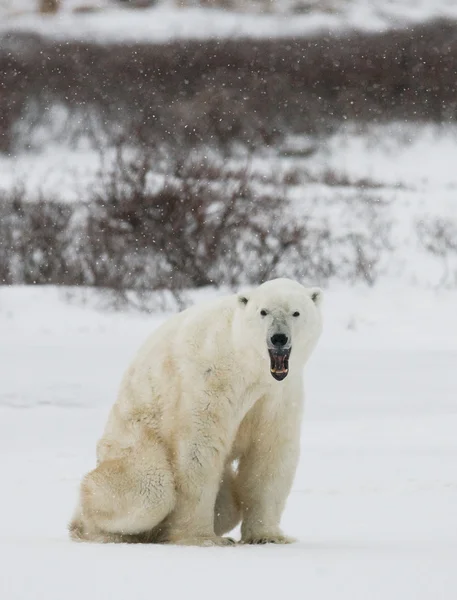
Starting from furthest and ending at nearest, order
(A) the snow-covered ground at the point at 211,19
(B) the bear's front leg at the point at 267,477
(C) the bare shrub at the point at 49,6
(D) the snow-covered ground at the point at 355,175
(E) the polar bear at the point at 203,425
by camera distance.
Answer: (C) the bare shrub at the point at 49,6 → (A) the snow-covered ground at the point at 211,19 → (D) the snow-covered ground at the point at 355,175 → (B) the bear's front leg at the point at 267,477 → (E) the polar bear at the point at 203,425

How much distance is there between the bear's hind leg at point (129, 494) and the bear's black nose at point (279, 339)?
1.52ft

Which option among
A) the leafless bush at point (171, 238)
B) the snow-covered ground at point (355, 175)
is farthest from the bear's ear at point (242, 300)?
the snow-covered ground at point (355, 175)

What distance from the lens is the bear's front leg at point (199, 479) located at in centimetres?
289

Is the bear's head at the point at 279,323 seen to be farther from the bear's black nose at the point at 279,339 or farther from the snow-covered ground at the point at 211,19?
the snow-covered ground at the point at 211,19

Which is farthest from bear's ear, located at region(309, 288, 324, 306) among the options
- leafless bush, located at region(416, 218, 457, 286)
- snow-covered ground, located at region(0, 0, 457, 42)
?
snow-covered ground, located at region(0, 0, 457, 42)

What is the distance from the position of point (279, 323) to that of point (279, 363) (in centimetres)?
10

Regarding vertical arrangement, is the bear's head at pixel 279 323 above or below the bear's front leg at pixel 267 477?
above

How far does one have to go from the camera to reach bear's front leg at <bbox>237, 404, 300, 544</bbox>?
9.86 feet

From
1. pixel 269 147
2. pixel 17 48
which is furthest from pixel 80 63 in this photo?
pixel 269 147

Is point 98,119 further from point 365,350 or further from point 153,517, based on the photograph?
point 153,517

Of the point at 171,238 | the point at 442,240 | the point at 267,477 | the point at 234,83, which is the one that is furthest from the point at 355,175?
the point at 267,477

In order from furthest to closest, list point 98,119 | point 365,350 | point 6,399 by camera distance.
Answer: point 98,119, point 365,350, point 6,399

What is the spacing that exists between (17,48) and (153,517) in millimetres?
20960

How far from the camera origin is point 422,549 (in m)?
3.02
